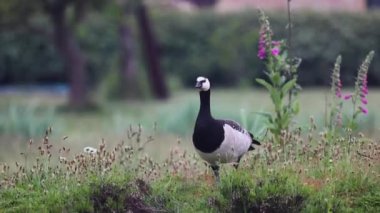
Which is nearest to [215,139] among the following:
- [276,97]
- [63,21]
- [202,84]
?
[202,84]

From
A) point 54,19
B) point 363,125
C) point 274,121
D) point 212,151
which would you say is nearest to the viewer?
point 212,151

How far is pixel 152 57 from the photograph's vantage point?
84.6ft

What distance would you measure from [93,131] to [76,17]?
424cm

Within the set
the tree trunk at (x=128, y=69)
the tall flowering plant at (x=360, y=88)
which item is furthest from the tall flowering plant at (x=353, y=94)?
the tree trunk at (x=128, y=69)

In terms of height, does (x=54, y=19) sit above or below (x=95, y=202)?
above

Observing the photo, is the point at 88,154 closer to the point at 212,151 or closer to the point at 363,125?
the point at 212,151

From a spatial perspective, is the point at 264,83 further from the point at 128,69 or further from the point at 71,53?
the point at 128,69

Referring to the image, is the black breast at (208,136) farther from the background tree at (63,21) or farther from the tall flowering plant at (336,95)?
the background tree at (63,21)

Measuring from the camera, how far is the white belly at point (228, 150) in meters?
6.73

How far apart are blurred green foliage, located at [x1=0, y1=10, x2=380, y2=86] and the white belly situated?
23035mm

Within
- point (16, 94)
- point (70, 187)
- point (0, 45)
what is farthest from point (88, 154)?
point (0, 45)

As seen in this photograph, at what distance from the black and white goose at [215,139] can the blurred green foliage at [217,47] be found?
23.0 meters

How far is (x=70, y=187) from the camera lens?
6398 millimetres

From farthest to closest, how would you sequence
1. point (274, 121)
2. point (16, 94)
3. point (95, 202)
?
point (16, 94), point (274, 121), point (95, 202)
